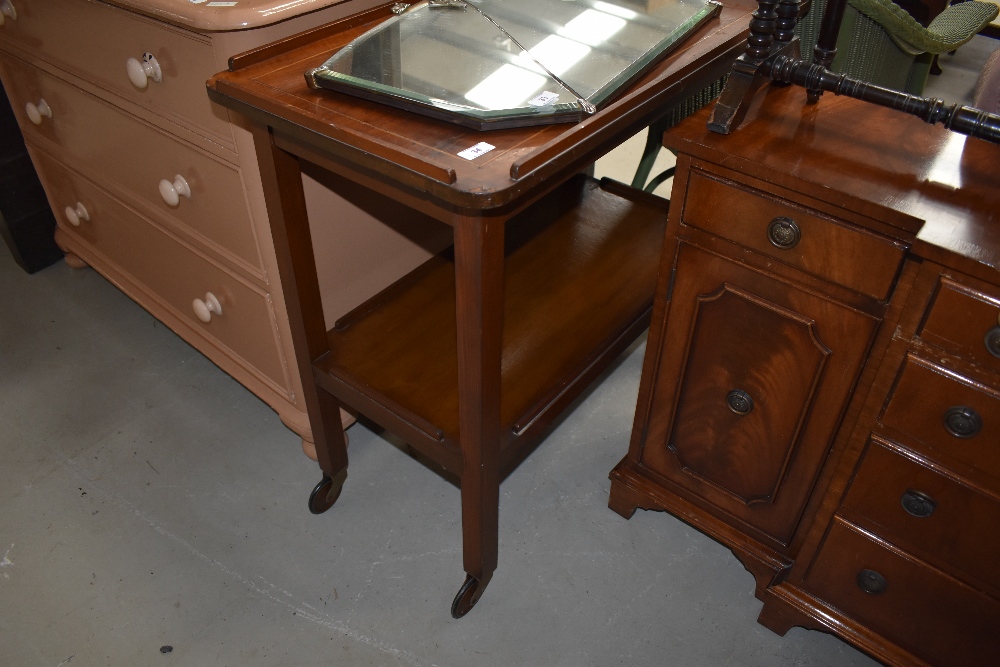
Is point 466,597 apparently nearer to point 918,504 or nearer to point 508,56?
point 918,504

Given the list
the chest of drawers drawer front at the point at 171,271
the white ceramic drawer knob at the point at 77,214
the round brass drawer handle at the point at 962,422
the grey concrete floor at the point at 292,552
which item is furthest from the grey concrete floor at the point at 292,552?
the round brass drawer handle at the point at 962,422

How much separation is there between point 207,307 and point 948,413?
1.45 m

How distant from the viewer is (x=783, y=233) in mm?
1086

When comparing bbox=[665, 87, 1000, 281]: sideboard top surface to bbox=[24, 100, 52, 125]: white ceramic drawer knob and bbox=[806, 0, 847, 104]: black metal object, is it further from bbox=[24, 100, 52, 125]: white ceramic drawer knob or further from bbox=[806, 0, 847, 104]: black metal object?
bbox=[24, 100, 52, 125]: white ceramic drawer knob

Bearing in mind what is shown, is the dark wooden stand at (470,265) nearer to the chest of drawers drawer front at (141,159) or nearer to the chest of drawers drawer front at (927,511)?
the chest of drawers drawer front at (141,159)

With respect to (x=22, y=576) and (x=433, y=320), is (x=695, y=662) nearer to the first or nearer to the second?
(x=433, y=320)

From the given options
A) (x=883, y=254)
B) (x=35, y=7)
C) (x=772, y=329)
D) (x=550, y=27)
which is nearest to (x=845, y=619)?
(x=772, y=329)

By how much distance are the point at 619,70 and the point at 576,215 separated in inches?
27.0

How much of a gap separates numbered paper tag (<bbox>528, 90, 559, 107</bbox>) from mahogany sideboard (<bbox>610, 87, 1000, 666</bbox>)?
7.6 inches

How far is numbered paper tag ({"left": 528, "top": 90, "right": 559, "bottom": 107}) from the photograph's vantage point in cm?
106

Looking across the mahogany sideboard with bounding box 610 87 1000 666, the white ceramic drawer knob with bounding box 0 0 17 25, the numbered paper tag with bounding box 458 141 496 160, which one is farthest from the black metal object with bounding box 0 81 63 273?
the mahogany sideboard with bounding box 610 87 1000 666

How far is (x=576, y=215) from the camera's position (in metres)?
1.84

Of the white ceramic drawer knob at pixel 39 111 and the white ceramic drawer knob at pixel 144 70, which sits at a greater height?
the white ceramic drawer knob at pixel 144 70

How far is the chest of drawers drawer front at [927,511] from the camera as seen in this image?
3.59ft
